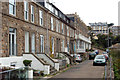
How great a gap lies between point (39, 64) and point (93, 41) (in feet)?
270

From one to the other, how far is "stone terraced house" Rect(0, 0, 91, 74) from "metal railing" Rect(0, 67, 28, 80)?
3.27 meters

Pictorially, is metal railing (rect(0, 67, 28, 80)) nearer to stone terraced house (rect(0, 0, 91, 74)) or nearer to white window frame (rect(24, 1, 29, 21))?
stone terraced house (rect(0, 0, 91, 74))

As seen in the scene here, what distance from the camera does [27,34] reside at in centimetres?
1973

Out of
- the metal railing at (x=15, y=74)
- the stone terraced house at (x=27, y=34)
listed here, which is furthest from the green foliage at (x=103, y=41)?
the metal railing at (x=15, y=74)

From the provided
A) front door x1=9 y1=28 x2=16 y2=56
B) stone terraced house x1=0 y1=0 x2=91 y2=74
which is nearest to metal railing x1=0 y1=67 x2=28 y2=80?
stone terraced house x1=0 y1=0 x2=91 y2=74

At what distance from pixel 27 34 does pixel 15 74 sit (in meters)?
9.40

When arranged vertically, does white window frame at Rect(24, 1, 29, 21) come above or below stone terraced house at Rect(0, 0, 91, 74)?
above

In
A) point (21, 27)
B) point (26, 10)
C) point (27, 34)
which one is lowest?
point (27, 34)

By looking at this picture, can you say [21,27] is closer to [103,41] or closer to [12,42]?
[12,42]

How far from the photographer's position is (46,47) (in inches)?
971

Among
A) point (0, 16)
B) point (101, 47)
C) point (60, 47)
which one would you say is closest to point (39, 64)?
point (0, 16)

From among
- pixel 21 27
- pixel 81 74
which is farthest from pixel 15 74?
pixel 81 74

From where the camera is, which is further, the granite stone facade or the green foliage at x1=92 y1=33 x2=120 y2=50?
the green foliage at x1=92 y1=33 x2=120 y2=50

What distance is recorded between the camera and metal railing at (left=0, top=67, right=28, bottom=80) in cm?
981
